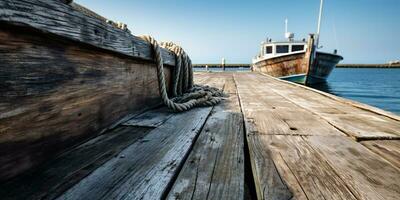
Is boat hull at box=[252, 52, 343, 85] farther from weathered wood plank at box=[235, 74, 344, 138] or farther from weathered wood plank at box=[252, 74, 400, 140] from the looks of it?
weathered wood plank at box=[235, 74, 344, 138]

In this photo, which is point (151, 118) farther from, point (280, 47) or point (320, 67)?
point (280, 47)

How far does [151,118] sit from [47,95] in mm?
927

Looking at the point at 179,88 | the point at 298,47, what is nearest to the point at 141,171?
A: the point at 179,88

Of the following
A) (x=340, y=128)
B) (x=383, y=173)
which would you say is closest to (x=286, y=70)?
(x=340, y=128)

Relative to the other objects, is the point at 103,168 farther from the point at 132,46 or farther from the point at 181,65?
the point at 181,65

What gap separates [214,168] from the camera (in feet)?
3.08

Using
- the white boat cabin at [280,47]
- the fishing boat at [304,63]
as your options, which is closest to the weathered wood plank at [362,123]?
the fishing boat at [304,63]

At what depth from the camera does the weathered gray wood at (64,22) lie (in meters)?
0.77

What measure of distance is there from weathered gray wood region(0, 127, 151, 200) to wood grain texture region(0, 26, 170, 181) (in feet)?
0.16

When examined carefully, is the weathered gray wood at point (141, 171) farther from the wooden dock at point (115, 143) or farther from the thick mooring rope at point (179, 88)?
the thick mooring rope at point (179, 88)

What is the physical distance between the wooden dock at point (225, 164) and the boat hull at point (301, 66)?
31.1 feet

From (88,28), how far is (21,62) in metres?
0.40

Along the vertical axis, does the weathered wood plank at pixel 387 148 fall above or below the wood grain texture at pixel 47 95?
below

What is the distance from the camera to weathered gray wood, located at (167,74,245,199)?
76 centimetres
